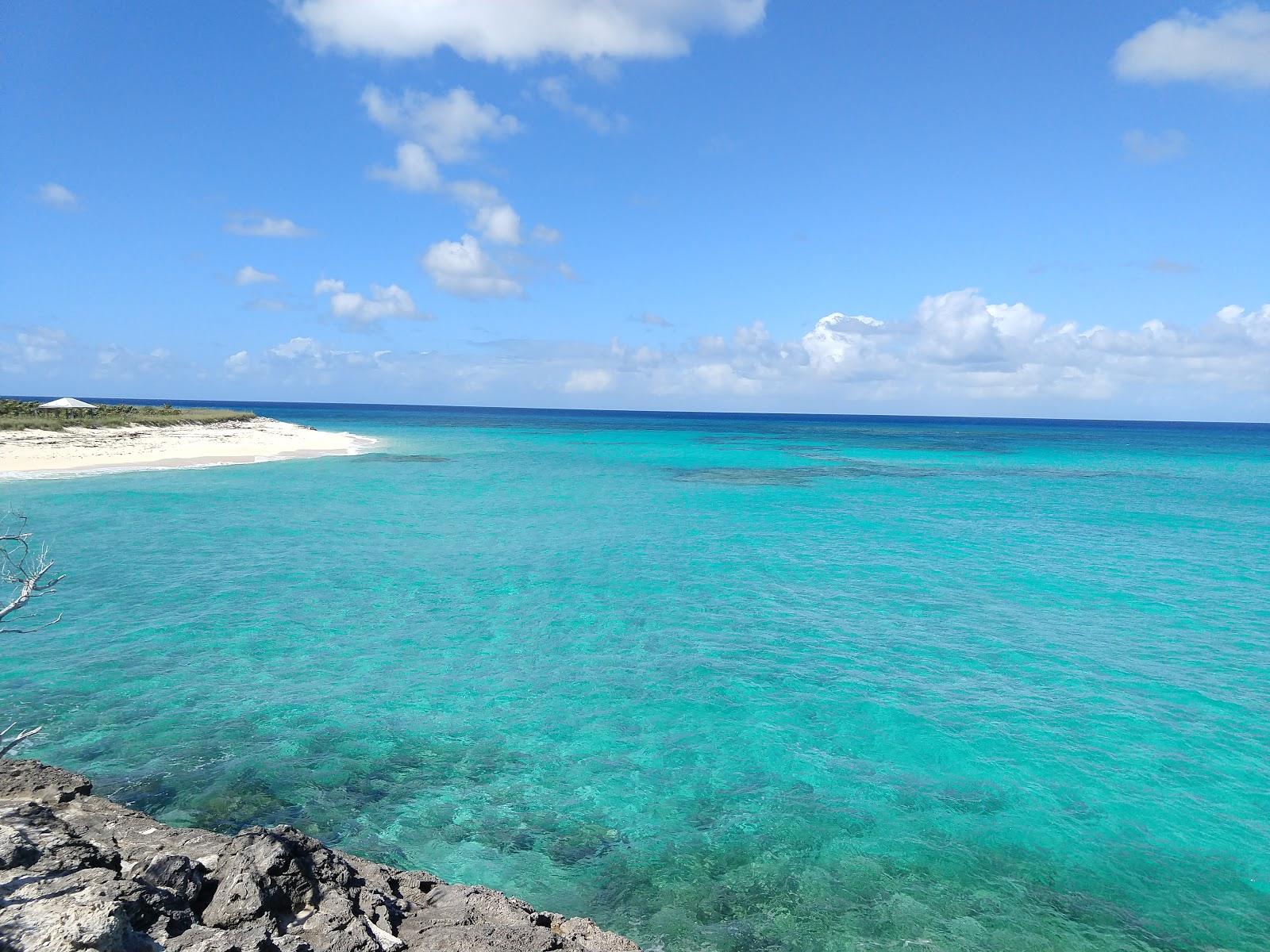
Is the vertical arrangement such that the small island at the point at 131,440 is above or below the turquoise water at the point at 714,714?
above

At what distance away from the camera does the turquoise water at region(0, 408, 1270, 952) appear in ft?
27.6

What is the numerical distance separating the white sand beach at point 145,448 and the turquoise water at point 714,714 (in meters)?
19.7

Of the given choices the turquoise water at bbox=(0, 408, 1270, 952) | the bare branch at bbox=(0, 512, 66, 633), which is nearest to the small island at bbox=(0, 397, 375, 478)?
the bare branch at bbox=(0, 512, 66, 633)

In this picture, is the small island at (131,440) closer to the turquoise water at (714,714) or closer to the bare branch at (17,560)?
the bare branch at (17,560)

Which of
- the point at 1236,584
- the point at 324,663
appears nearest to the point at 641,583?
the point at 324,663

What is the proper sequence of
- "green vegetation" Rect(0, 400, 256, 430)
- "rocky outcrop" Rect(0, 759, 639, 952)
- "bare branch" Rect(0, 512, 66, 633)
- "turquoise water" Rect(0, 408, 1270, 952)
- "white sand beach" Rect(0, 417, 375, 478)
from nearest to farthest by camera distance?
"rocky outcrop" Rect(0, 759, 639, 952)
"turquoise water" Rect(0, 408, 1270, 952)
"bare branch" Rect(0, 512, 66, 633)
"white sand beach" Rect(0, 417, 375, 478)
"green vegetation" Rect(0, 400, 256, 430)

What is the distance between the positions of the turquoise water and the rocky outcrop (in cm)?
A: 127

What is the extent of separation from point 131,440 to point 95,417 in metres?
8.31

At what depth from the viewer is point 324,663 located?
14.7 m

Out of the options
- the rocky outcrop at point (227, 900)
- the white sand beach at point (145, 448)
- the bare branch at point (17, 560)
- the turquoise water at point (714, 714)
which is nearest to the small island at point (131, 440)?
the white sand beach at point (145, 448)

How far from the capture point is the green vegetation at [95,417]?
5172 centimetres

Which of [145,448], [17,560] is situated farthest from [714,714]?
[145,448]

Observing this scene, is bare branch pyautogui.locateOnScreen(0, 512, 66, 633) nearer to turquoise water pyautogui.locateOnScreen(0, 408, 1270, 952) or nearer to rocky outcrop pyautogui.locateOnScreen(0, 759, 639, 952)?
turquoise water pyautogui.locateOnScreen(0, 408, 1270, 952)

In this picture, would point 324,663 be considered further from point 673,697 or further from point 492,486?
point 492,486
